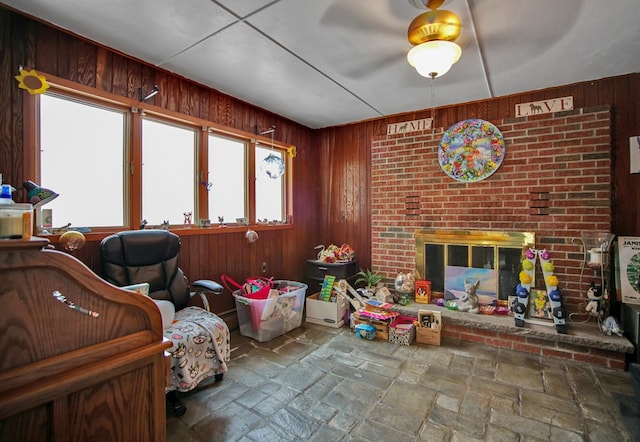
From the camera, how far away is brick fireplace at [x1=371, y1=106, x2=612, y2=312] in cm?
272

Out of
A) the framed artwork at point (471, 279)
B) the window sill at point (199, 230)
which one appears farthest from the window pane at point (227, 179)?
the framed artwork at point (471, 279)

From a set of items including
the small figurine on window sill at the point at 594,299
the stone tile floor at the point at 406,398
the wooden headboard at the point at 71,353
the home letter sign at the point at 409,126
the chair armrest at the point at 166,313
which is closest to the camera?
the wooden headboard at the point at 71,353

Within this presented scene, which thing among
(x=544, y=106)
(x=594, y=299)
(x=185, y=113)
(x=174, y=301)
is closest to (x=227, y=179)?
(x=185, y=113)

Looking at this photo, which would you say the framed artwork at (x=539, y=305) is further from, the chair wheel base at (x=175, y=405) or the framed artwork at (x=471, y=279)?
the chair wheel base at (x=175, y=405)

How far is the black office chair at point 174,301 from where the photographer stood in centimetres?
184

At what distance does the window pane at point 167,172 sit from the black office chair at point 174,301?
0.41 meters

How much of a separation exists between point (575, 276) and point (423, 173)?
172 centimetres

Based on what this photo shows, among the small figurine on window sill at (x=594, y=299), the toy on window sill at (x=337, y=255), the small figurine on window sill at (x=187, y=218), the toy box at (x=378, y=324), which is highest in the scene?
the small figurine on window sill at (x=187, y=218)

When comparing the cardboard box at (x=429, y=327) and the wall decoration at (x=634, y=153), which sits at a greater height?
the wall decoration at (x=634, y=153)

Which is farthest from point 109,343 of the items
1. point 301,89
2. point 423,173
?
point 423,173

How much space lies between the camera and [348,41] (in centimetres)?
211

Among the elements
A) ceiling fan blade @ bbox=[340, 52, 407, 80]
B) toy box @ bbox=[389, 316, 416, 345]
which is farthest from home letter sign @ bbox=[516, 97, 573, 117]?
toy box @ bbox=[389, 316, 416, 345]

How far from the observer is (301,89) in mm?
2924

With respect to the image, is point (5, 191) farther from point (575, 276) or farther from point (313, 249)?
point (575, 276)
